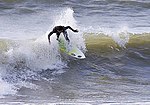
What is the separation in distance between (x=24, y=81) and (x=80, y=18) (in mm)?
9039

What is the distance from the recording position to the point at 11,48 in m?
14.3

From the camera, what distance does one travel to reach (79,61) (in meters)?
14.5

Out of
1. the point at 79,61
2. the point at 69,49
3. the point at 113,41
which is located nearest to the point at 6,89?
the point at 69,49

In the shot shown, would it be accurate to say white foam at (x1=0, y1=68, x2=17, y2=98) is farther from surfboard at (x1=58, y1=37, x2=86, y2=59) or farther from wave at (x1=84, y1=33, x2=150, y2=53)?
wave at (x1=84, y1=33, x2=150, y2=53)

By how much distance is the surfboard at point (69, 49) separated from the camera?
13.9 m

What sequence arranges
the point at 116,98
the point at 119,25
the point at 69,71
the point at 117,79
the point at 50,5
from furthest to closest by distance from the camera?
1. the point at 50,5
2. the point at 119,25
3. the point at 69,71
4. the point at 117,79
5. the point at 116,98

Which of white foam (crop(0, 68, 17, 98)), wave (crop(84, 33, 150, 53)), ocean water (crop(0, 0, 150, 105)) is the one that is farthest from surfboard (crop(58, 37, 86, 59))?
white foam (crop(0, 68, 17, 98))

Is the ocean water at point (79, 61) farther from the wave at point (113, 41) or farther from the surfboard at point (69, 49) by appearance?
the surfboard at point (69, 49)

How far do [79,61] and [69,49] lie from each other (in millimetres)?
727

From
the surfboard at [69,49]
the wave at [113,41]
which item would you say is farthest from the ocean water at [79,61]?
the surfboard at [69,49]

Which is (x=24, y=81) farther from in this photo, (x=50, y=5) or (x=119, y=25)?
(x=50, y=5)

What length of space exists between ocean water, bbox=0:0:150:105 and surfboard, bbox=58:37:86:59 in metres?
0.31

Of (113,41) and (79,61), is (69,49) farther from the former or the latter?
(113,41)

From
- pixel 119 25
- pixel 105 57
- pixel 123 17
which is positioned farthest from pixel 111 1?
pixel 105 57
